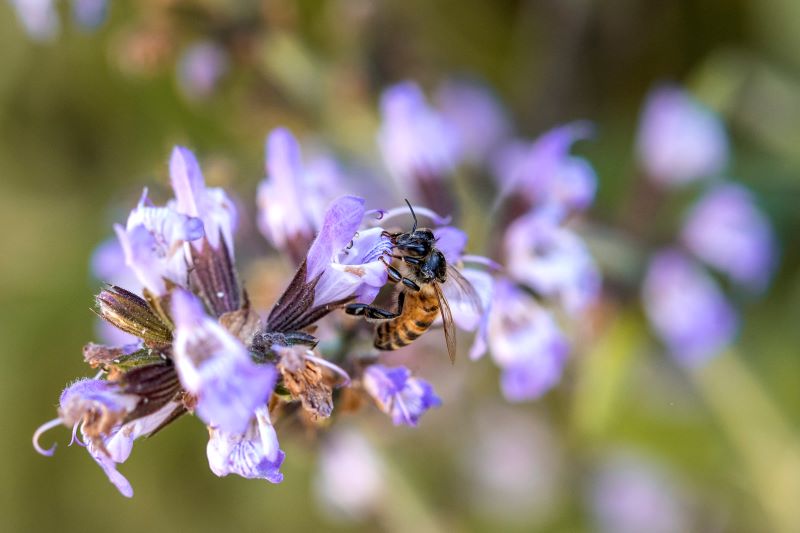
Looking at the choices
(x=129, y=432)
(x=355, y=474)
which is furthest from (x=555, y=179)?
(x=355, y=474)

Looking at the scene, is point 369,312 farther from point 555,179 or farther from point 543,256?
point 555,179

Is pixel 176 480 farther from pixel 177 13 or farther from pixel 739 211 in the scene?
pixel 739 211

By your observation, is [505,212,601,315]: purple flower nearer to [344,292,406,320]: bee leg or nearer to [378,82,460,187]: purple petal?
[378,82,460,187]: purple petal

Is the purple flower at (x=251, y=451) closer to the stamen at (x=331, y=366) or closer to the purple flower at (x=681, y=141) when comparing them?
the stamen at (x=331, y=366)

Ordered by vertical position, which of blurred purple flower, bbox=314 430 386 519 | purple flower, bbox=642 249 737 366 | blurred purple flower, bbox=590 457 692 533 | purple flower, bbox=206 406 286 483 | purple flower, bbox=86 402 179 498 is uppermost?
purple flower, bbox=206 406 286 483

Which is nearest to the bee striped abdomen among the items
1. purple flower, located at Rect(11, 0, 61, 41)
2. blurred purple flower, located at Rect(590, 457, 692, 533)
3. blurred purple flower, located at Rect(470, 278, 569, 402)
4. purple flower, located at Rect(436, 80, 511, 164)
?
blurred purple flower, located at Rect(470, 278, 569, 402)

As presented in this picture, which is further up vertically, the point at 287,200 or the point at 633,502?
the point at 287,200

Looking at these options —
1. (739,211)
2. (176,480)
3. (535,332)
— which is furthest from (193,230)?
(176,480)
